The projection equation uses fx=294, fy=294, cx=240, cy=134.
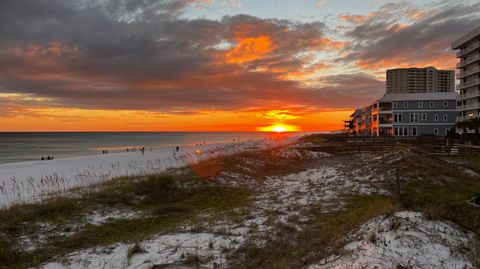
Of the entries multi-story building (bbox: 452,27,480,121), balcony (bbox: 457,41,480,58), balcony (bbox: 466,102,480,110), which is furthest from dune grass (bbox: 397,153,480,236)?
balcony (bbox: 457,41,480,58)

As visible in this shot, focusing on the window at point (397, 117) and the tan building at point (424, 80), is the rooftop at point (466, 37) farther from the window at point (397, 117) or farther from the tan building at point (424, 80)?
the tan building at point (424, 80)

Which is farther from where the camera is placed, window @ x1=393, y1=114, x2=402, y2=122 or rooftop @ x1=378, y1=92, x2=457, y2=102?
window @ x1=393, y1=114, x2=402, y2=122

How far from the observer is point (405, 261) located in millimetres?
5812

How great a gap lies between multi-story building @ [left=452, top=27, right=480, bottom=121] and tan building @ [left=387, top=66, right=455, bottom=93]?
136885mm

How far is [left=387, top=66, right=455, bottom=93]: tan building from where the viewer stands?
18850cm

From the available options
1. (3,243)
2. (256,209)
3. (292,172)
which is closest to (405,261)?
(256,209)

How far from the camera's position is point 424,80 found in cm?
19175

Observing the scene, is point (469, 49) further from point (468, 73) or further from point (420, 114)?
point (420, 114)

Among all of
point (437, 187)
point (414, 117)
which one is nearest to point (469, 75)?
point (414, 117)

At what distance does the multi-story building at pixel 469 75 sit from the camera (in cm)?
5921

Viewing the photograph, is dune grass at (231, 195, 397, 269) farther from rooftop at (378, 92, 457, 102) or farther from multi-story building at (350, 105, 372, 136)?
multi-story building at (350, 105, 372, 136)

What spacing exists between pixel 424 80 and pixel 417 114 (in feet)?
505

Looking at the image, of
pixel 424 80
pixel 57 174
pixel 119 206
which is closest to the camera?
pixel 119 206

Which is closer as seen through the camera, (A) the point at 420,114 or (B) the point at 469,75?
(B) the point at 469,75
